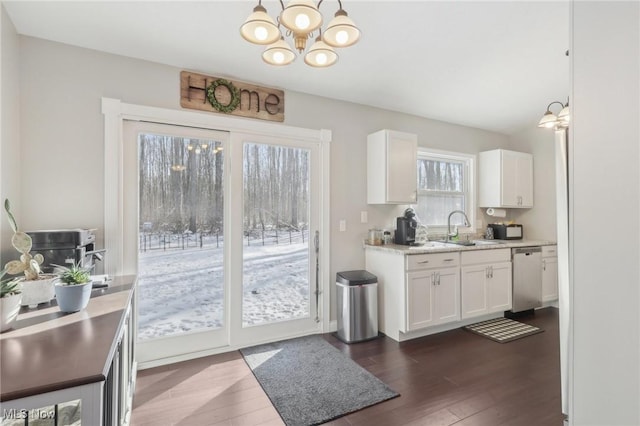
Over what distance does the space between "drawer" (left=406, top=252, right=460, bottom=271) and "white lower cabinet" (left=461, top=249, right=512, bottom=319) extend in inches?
6.0

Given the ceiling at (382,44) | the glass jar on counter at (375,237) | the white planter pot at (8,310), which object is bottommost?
the white planter pot at (8,310)

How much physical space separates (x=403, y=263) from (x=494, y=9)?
2266 millimetres

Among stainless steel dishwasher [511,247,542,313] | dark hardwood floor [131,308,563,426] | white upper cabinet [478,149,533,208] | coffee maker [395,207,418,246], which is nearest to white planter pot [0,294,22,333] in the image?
dark hardwood floor [131,308,563,426]

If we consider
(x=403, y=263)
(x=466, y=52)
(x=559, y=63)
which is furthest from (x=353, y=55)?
(x=559, y=63)

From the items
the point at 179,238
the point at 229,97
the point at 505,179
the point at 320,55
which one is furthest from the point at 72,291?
the point at 505,179

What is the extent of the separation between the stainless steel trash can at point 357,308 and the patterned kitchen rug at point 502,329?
1186 millimetres

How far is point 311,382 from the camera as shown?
2357mm

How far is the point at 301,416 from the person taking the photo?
197cm

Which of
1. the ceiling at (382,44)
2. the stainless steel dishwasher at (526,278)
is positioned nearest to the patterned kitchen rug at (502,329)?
the stainless steel dishwasher at (526,278)

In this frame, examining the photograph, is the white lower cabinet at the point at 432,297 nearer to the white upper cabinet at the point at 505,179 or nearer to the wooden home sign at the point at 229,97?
the white upper cabinet at the point at 505,179

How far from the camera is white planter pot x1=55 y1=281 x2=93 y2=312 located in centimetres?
142

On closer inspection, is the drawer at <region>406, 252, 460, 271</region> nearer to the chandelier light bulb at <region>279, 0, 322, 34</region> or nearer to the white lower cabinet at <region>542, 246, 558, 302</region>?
the white lower cabinet at <region>542, 246, 558, 302</region>

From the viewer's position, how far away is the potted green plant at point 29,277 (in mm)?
1454

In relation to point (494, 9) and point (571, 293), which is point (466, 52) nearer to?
point (494, 9)
